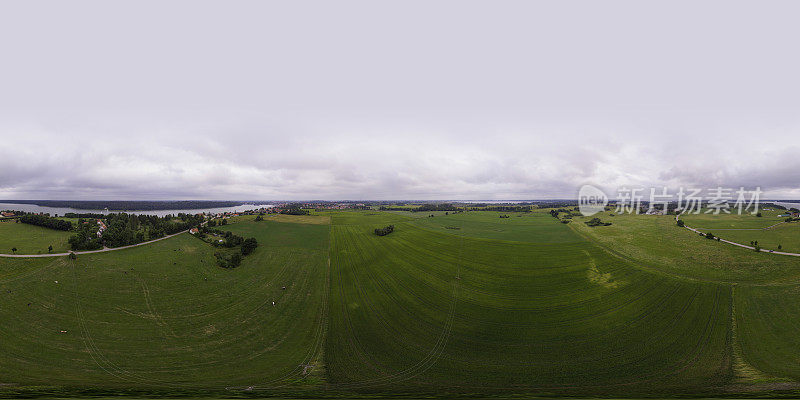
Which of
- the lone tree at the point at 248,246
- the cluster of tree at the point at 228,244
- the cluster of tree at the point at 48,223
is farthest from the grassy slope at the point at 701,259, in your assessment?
the cluster of tree at the point at 48,223

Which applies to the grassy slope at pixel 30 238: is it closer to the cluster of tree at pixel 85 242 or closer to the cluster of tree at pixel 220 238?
the cluster of tree at pixel 85 242

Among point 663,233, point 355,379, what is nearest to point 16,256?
point 355,379

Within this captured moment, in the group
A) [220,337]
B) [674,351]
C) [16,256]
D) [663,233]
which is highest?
[663,233]

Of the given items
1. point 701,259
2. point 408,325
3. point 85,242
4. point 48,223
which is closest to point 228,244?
point 85,242

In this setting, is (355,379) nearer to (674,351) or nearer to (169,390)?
(169,390)

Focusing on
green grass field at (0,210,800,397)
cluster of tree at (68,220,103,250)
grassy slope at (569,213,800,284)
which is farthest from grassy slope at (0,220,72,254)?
grassy slope at (569,213,800,284)

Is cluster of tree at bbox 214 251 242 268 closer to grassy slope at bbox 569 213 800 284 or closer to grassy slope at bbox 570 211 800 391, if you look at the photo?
grassy slope at bbox 570 211 800 391

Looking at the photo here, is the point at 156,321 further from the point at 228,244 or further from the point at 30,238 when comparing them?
the point at 30,238
